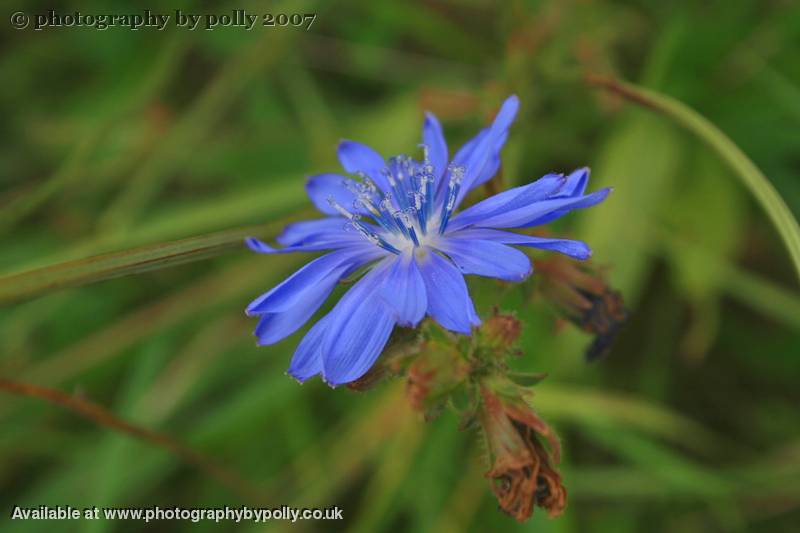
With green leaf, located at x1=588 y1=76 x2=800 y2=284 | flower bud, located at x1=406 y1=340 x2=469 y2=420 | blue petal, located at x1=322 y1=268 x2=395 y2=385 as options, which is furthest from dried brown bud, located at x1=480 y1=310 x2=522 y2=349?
green leaf, located at x1=588 y1=76 x2=800 y2=284

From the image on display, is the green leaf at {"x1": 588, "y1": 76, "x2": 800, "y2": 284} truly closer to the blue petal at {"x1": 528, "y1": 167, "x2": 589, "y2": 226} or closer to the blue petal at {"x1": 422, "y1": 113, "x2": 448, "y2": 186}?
the blue petal at {"x1": 528, "y1": 167, "x2": 589, "y2": 226}

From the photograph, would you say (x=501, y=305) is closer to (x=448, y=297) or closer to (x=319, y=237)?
(x=319, y=237)

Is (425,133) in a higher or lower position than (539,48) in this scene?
lower

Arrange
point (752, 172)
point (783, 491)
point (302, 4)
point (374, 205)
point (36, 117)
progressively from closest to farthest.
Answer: point (374, 205)
point (752, 172)
point (783, 491)
point (302, 4)
point (36, 117)

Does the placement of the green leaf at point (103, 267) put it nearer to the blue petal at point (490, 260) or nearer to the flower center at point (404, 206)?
the flower center at point (404, 206)

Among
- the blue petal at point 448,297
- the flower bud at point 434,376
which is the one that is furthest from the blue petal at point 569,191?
the flower bud at point 434,376

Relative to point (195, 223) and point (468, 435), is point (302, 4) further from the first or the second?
point (468, 435)

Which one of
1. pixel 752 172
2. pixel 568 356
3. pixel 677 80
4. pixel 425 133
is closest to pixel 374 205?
pixel 425 133
